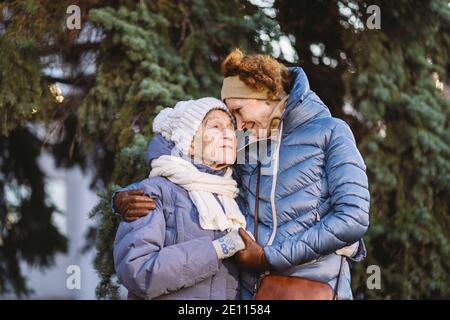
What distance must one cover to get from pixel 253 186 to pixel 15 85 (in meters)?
2.04

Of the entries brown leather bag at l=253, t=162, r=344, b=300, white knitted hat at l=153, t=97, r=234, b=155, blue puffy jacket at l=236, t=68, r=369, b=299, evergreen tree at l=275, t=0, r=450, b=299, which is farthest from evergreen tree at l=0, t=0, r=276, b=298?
brown leather bag at l=253, t=162, r=344, b=300

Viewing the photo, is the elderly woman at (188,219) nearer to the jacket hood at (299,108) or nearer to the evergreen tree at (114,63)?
the jacket hood at (299,108)

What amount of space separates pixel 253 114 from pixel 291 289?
766mm

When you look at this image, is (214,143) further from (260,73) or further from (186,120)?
(260,73)

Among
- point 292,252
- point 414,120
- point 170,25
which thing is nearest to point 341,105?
point 414,120

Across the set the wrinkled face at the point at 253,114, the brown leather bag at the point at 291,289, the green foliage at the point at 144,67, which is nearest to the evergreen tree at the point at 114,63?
the green foliage at the point at 144,67

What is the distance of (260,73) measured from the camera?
3.47 metres

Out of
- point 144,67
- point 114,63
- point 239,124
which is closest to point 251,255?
point 239,124

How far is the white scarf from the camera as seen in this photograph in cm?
332

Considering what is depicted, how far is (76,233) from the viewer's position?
10.6 metres

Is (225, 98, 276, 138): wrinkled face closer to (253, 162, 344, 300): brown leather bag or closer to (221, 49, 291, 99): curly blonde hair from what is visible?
(221, 49, 291, 99): curly blonde hair

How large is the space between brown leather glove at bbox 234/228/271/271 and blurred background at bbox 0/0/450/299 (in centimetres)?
146

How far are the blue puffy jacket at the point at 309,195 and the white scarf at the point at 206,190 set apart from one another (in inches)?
4.4
